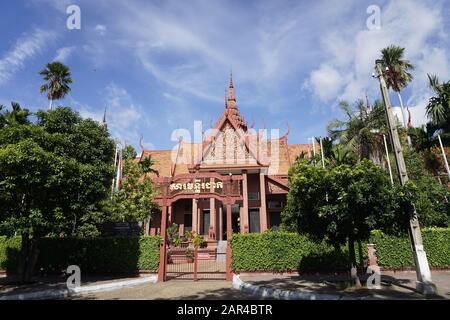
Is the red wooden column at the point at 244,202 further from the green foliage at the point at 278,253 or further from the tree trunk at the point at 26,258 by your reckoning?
the tree trunk at the point at 26,258

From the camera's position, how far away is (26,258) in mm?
13836

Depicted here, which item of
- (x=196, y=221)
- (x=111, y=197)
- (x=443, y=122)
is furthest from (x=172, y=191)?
(x=443, y=122)

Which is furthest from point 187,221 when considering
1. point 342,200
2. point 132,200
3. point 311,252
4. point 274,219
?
point 342,200

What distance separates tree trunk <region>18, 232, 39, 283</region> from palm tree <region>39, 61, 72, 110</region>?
714 inches

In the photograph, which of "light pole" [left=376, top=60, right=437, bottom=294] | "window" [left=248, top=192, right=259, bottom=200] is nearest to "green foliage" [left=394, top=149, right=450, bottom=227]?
"light pole" [left=376, top=60, right=437, bottom=294]

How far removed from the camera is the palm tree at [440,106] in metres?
22.7

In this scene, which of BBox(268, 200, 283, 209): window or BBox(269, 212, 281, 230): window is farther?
BBox(268, 200, 283, 209): window

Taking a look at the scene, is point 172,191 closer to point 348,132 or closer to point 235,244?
point 235,244

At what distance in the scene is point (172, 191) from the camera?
1598 centimetres

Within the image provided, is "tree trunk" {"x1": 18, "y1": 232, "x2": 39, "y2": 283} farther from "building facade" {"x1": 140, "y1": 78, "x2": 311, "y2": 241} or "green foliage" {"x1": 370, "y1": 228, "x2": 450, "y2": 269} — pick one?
"green foliage" {"x1": 370, "y1": 228, "x2": 450, "y2": 269}

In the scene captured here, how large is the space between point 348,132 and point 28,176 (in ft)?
71.0

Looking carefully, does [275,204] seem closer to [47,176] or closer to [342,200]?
[342,200]

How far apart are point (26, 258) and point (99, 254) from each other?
10.8 ft

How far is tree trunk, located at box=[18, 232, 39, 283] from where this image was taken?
13484 millimetres
